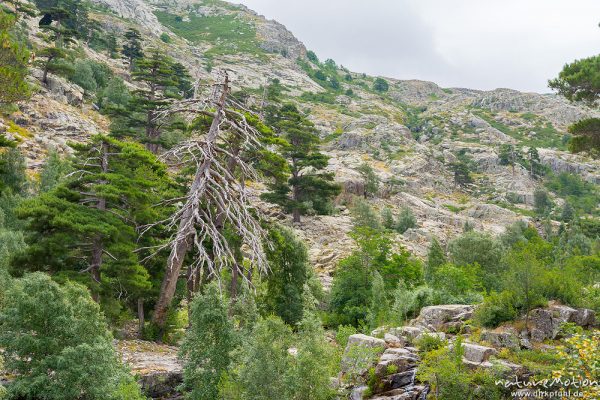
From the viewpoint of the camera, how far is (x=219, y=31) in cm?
15000

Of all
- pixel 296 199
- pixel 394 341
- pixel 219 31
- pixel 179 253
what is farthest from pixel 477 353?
pixel 219 31

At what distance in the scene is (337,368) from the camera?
1229 centimetres

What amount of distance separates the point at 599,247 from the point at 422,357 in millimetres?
37474

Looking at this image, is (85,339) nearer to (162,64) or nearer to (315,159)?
(315,159)

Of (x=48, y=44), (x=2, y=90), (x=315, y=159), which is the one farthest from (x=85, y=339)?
(x=48, y=44)

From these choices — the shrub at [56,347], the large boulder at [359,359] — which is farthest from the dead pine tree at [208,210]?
the large boulder at [359,359]

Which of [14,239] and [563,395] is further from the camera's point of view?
[14,239]

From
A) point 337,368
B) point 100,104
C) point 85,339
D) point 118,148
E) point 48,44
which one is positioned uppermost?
point 48,44

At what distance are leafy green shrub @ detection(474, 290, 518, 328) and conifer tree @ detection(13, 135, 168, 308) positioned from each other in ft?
36.2

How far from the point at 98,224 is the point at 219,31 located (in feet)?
487

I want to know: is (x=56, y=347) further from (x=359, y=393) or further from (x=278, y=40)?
(x=278, y=40)

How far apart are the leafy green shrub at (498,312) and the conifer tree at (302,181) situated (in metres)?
27.1

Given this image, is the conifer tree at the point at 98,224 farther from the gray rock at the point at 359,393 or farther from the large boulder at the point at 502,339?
the large boulder at the point at 502,339

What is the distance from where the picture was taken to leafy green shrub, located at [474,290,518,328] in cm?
1398
